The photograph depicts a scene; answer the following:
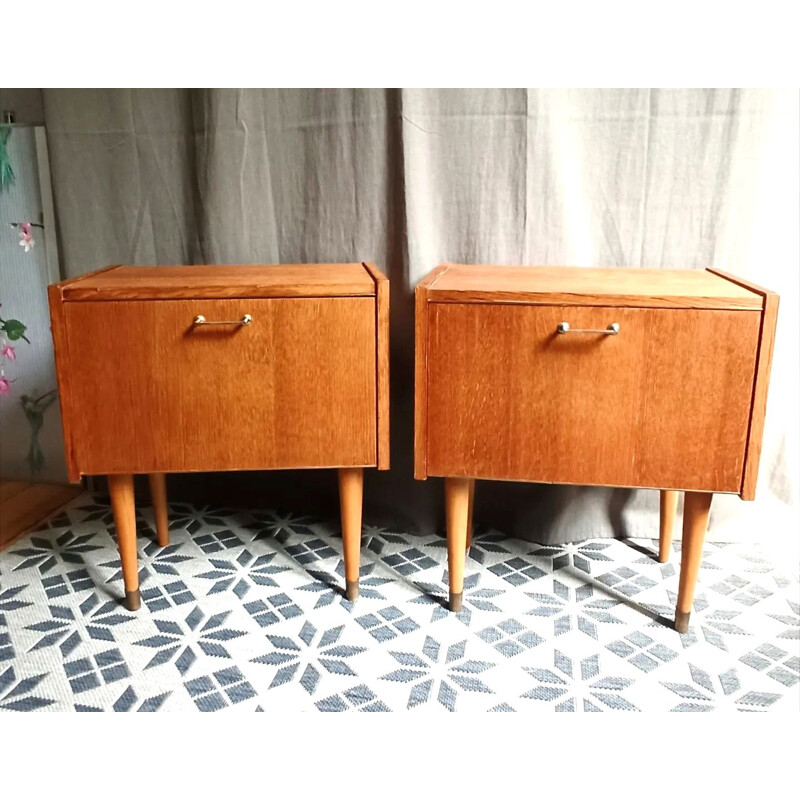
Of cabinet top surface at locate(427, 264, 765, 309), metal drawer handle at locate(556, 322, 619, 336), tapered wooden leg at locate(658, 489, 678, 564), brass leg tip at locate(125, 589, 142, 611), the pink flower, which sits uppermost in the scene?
the pink flower

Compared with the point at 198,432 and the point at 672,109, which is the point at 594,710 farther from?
the point at 672,109

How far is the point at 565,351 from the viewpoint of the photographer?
3.48 feet

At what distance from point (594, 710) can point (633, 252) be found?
81cm

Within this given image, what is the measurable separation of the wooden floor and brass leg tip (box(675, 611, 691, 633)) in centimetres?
123

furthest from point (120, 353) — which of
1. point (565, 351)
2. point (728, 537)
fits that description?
point (728, 537)

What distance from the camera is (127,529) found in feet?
4.01

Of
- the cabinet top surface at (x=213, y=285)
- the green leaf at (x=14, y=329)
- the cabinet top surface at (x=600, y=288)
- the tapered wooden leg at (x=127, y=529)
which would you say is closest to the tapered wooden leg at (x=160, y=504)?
the tapered wooden leg at (x=127, y=529)

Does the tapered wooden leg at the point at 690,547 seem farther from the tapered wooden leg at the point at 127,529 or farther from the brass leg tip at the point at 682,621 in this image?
the tapered wooden leg at the point at 127,529

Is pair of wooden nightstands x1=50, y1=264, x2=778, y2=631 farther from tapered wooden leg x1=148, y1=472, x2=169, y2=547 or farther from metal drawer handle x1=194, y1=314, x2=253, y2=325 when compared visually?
tapered wooden leg x1=148, y1=472, x2=169, y2=547

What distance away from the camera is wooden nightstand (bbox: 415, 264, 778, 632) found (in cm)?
103

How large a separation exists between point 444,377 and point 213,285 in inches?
14.2

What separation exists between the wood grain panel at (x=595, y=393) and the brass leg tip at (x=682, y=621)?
227mm

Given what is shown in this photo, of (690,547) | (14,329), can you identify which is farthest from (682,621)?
(14,329)

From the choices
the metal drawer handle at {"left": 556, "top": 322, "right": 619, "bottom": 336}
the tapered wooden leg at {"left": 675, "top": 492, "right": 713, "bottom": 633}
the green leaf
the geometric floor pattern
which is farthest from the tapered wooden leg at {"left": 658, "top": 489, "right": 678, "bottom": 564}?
the green leaf
